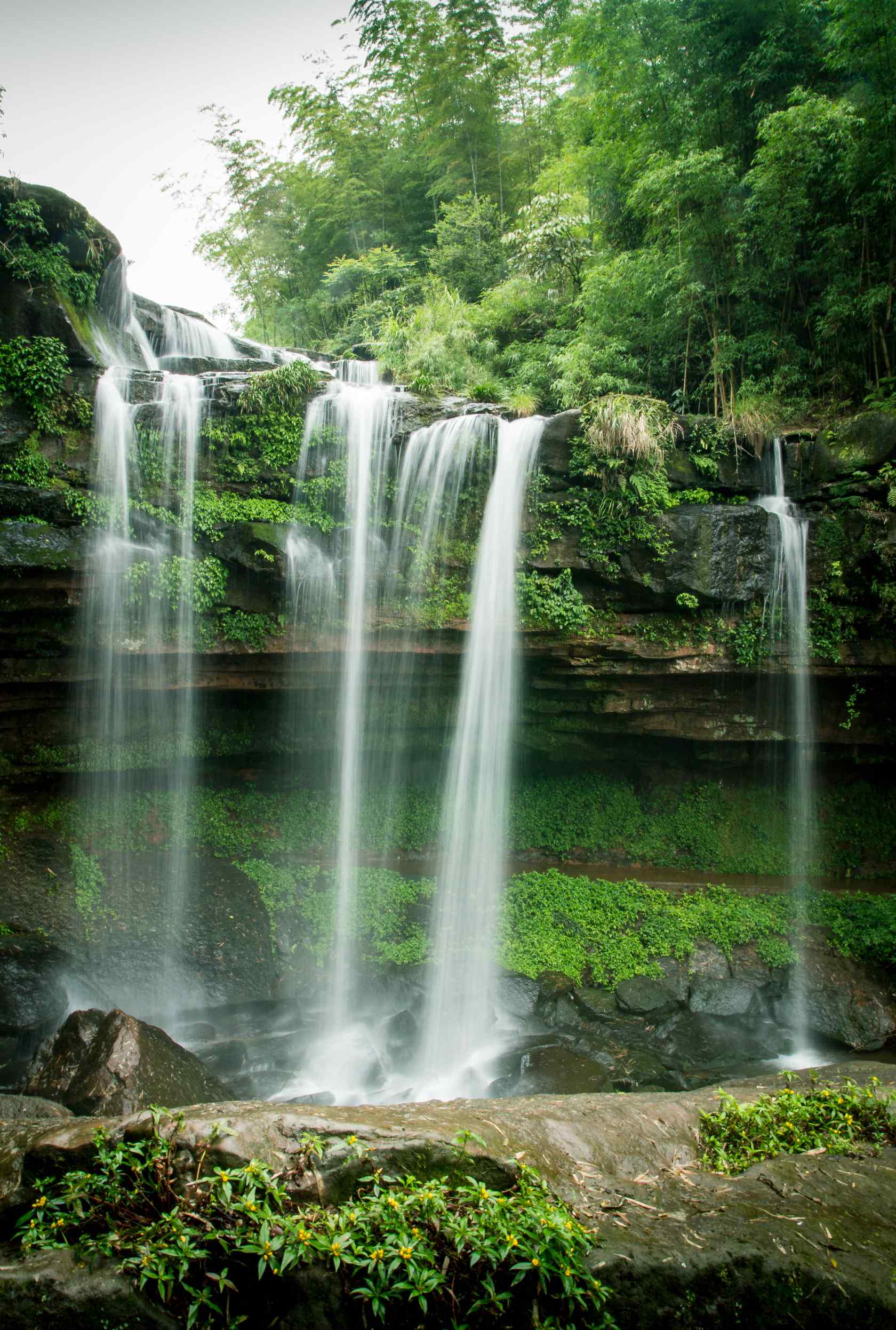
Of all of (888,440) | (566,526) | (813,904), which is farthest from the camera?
(813,904)

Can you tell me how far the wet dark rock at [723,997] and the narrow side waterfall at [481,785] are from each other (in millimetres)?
2851

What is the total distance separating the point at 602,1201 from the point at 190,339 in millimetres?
14558

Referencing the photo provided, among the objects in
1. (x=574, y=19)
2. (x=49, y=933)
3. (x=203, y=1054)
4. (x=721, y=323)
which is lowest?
(x=203, y=1054)

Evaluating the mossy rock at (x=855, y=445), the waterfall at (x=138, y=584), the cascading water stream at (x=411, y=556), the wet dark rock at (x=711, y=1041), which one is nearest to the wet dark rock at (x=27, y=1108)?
the waterfall at (x=138, y=584)

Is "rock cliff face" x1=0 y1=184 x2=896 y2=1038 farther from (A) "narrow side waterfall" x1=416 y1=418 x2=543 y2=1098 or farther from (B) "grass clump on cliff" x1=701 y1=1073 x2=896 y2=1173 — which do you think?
Answer: (B) "grass clump on cliff" x1=701 y1=1073 x2=896 y2=1173

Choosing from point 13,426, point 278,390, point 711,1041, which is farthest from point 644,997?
point 13,426

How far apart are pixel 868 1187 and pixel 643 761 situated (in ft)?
24.9

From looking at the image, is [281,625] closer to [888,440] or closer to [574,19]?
[888,440]

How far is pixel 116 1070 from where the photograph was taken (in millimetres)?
5672

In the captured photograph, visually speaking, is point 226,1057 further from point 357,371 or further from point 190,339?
point 190,339

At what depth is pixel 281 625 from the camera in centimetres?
900

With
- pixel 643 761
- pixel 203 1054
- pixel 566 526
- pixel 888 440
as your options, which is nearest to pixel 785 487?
pixel 888 440

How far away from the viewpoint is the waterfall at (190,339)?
1267 centimetres

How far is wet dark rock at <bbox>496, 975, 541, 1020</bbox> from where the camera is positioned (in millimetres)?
8907
